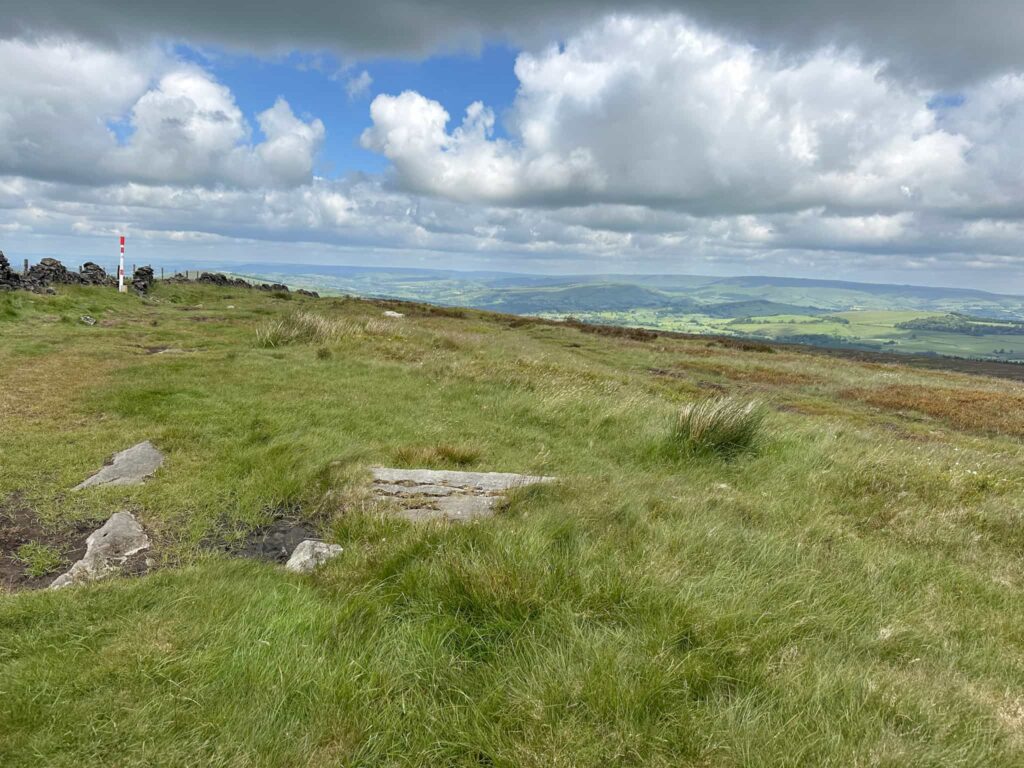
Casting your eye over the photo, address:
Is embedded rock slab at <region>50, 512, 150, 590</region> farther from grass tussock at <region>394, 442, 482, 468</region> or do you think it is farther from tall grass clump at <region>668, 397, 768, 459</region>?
tall grass clump at <region>668, 397, 768, 459</region>

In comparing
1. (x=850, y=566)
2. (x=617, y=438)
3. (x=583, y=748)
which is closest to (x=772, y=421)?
(x=617, y=438)

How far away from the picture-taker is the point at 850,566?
20.7 feet

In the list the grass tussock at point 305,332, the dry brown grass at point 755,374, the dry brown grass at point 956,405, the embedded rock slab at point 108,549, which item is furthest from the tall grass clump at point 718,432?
the dry brown grass at point 755,374

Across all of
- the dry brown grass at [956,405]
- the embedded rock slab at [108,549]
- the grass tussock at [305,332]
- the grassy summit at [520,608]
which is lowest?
the dry brown grass at [956,405]

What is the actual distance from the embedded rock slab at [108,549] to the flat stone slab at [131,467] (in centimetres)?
156

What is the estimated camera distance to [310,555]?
20.4 feet

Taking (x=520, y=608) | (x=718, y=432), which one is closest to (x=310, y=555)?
(x=520, y=608)

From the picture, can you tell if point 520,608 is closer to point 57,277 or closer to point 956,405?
point 956,405

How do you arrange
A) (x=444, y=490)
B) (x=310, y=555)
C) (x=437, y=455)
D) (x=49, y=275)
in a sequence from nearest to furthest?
1. (x=310, y=555)
2. (x=444, y=490)
3. (x=437, y=455)
4. (x=49, y=275)

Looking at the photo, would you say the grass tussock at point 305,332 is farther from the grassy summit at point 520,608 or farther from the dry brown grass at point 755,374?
the dry brown grass at point 755,374

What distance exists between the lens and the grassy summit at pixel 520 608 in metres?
3.53

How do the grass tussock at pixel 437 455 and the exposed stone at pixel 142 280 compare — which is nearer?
the grass tussock at pixel 437 455

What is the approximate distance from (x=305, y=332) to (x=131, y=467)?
14333 mm

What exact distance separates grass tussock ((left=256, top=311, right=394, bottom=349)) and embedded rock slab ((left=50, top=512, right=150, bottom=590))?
48.4ft
